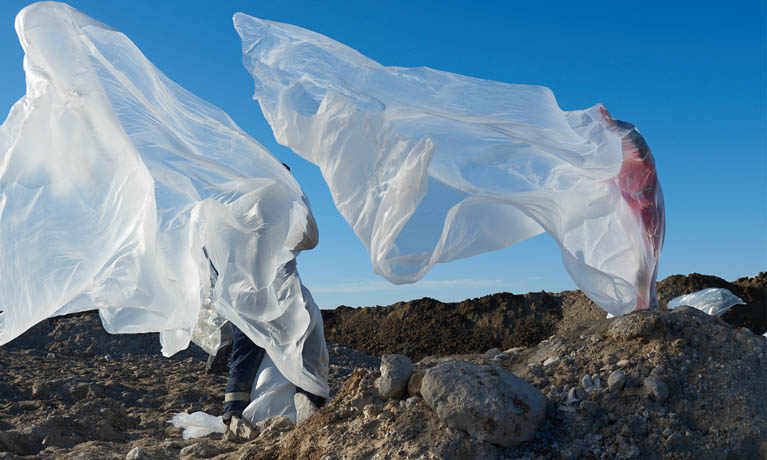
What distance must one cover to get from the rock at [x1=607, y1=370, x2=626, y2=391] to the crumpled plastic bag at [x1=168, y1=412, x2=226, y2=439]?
7.12 ft

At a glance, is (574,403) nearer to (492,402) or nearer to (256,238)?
(492,402)

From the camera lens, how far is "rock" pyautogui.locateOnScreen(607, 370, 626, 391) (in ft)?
7.77

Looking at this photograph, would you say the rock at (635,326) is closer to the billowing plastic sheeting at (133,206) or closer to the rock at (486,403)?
the rock at (486,403)

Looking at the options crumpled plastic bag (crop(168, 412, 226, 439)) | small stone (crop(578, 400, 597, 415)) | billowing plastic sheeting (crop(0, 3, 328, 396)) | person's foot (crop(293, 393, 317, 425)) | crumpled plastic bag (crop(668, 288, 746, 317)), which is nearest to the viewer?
small stone (crop(578, 400, 597, 415))

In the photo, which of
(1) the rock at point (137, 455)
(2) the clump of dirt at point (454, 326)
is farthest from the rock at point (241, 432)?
(2) the clump of dirt at point (454, 326)

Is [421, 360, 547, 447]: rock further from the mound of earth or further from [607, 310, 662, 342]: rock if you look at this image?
the mound of earth

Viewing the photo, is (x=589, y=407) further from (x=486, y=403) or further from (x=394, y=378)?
(x=394, y=378)

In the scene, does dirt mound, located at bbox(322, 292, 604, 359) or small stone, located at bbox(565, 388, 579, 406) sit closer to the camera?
small stone, located at bbox(565, 388, 579, 406)

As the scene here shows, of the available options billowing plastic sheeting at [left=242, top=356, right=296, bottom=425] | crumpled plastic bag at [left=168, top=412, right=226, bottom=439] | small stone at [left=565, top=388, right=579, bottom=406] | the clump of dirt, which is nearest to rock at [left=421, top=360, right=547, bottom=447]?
small stone at [left=565, top=388, right=579, bottom=406]

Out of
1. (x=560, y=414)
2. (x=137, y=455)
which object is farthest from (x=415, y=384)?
(x=137, y=455)

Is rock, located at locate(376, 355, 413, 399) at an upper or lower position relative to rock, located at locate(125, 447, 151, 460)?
upper

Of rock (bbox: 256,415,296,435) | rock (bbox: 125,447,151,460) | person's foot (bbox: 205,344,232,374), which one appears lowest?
rock (bbox: 125,447,151,460)

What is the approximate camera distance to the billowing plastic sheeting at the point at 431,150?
2.81m

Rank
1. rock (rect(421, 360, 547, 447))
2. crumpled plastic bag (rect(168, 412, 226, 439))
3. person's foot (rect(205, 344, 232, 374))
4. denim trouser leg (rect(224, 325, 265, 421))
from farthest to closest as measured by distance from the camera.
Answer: person's foot (rect(205, 344, 232, 374)), crumpled plastic bag (rect(168, 412, 226, 439)), denim trouser leg (rect(224, 325, 265, 421)), rock (rect(421, 360, 547, 447))
